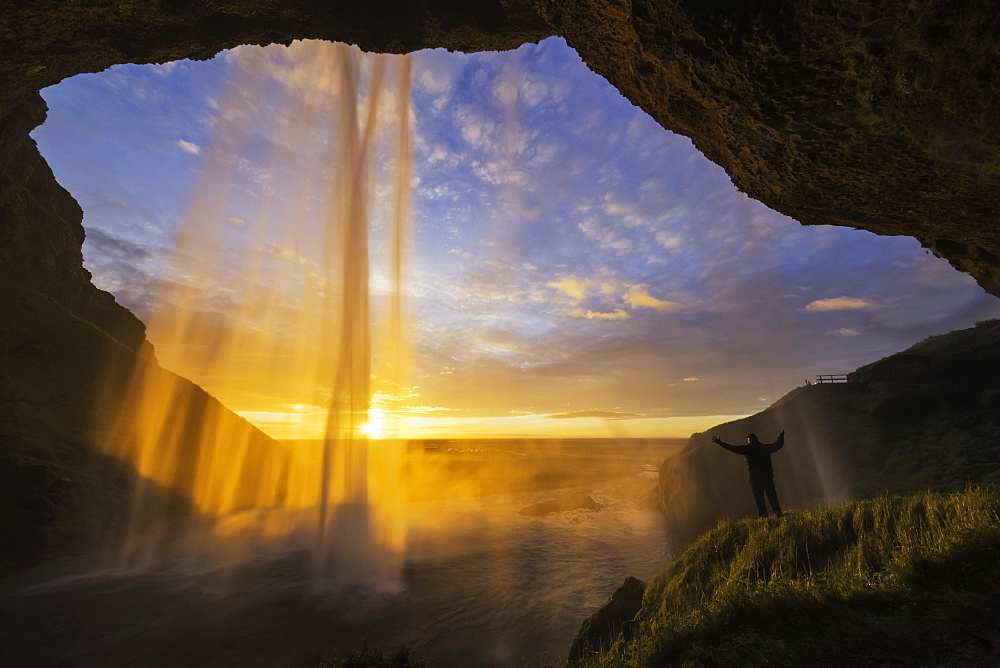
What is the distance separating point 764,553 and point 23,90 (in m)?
28.7

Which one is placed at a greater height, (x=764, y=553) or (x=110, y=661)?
(x=764, y=553)

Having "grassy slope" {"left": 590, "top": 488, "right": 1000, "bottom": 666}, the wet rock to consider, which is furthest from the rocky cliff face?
the wet rock

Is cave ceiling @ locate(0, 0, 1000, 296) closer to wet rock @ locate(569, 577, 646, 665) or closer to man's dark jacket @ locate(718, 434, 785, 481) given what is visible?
man's dark jacket @ locate(718, 434, 785, 481)

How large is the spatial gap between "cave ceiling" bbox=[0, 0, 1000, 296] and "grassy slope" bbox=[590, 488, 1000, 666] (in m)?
5.65

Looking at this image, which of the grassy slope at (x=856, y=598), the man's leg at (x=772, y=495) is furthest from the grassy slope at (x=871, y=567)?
the man's leg at (x=772, y=495)

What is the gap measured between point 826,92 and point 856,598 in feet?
23.7

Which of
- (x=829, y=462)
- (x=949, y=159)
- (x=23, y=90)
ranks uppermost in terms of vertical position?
(x=23, y=90)

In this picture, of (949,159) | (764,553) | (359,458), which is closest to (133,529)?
(359,458)

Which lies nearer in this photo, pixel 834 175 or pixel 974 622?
pixel 974 622

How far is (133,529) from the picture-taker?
72.9ft

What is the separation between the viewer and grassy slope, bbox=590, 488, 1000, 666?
3.78 m

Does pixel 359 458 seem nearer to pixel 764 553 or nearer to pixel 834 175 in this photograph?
pixel 764 553

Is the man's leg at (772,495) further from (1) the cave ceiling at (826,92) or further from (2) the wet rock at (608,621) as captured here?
(1) the cave ceiling at (826,92)

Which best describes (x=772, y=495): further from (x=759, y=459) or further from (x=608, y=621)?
(x=608, y=621)
